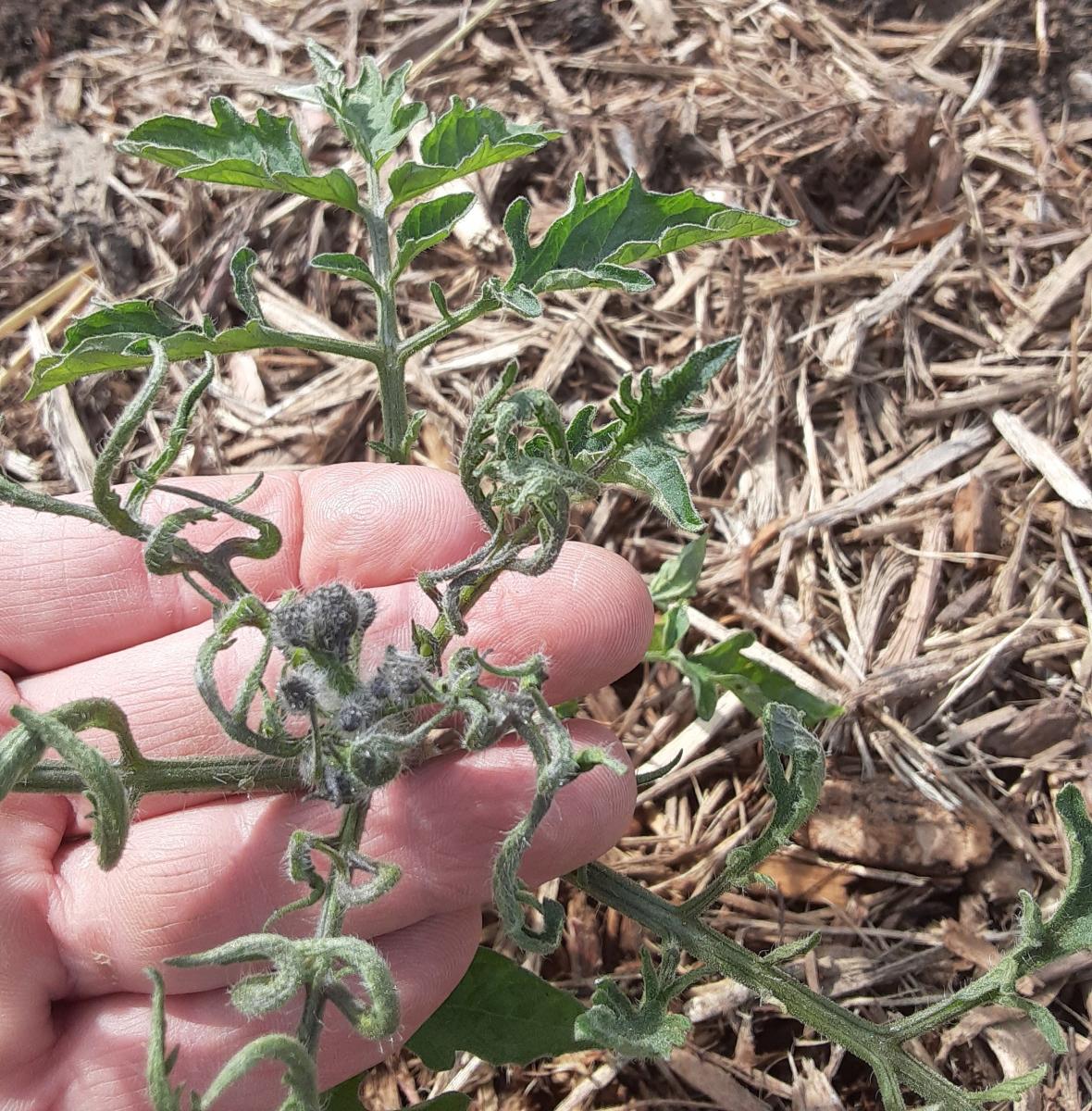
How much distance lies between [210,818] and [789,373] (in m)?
2.14

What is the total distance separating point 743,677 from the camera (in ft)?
8.63

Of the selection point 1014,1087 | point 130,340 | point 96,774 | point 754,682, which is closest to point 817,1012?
point 1014,1087

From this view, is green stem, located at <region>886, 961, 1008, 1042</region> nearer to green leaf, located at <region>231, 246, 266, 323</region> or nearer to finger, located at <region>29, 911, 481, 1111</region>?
finger, located at <region>29, 911, 481, 1111</region>

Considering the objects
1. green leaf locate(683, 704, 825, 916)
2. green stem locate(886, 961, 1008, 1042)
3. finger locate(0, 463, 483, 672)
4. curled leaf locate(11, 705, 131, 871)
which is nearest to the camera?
curled leaf locate(11, 705, 131, 871)

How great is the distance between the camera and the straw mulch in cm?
273

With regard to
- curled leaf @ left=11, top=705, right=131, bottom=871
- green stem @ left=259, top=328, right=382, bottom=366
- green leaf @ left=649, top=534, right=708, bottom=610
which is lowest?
green leaf @ left=649, top=534, right=708, bottom=610

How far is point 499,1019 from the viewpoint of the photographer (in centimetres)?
227

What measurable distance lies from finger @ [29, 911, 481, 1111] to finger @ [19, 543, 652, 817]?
0.41 metres

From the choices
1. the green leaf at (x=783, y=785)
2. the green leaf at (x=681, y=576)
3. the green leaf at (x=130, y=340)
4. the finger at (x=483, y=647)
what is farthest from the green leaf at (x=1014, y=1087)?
the green leaf at (x=130, y=340)

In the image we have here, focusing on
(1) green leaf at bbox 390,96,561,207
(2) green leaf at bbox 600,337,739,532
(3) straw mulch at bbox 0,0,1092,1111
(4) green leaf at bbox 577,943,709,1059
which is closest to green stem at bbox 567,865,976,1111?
(4) green leaf at bbox 577,943,709,1059

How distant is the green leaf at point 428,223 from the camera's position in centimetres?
199

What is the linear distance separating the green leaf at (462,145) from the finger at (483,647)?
0.83 meters

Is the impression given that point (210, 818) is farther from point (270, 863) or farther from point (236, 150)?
point (236, 150)

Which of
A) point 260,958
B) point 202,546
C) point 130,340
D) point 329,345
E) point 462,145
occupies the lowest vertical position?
point 202,546
